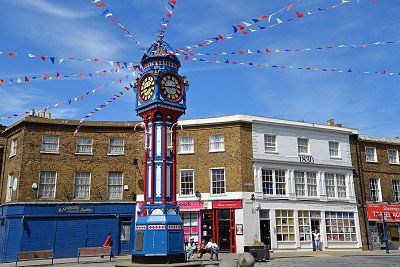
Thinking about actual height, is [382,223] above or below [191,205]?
below

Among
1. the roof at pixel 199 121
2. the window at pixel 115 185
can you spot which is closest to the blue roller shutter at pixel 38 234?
the window at pixel 115 185

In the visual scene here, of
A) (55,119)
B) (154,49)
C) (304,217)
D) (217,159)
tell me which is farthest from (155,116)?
(304,217)

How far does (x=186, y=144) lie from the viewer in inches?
1149

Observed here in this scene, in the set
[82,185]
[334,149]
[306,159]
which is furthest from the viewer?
[334,149]

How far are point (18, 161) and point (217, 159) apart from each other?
1340cm

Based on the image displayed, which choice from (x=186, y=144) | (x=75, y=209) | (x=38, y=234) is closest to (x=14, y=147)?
(x=75, y=209)

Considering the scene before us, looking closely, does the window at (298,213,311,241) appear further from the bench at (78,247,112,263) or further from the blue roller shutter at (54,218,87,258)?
the blue roller shutter at (54,218,87,258)

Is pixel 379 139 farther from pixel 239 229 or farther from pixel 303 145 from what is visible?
pixel 239 229

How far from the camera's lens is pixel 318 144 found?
3100 cm

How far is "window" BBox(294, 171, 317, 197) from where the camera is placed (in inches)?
1164

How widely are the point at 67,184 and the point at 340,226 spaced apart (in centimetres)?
1974

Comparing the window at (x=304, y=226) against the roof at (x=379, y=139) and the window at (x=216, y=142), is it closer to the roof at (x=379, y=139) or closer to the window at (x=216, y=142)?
the window at (x=216, y=142)

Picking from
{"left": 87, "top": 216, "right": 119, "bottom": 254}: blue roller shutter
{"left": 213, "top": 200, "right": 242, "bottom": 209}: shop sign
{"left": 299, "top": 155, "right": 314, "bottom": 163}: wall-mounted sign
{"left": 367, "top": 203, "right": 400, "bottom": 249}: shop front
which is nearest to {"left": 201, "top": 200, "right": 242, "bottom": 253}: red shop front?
{"left": 213, "top": 200, "right": 242, "bottom": 209}: shop sign

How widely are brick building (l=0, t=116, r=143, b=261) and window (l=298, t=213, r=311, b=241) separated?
38.2ft
